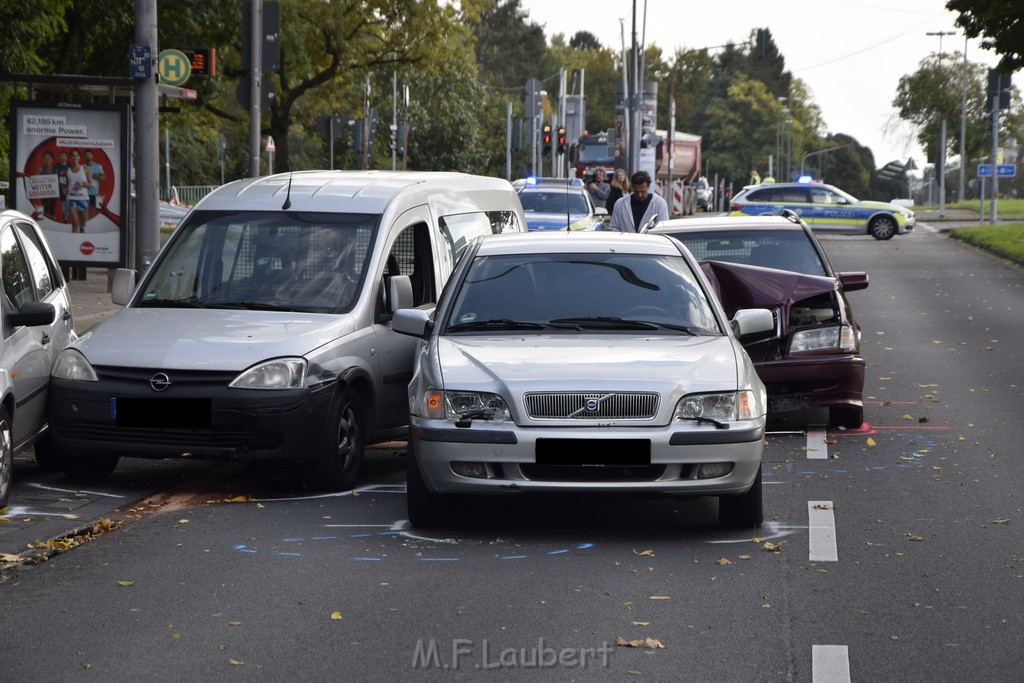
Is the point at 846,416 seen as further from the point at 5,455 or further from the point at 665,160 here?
the point at 665,160

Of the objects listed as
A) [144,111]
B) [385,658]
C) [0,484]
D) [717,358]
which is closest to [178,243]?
[0,484]

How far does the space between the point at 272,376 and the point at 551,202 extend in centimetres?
2341

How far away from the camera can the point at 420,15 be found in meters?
37.8

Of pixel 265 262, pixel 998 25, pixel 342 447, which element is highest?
pixel 998 25

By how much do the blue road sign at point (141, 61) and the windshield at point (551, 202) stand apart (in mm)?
15228

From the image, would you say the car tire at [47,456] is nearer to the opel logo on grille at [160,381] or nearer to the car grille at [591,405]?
the opel logo on grille at [160,381]

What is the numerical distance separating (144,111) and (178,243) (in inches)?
275

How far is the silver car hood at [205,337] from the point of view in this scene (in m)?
8.59

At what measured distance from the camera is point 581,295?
8.58 m

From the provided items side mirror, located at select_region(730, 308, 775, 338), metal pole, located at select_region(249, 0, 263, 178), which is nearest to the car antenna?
side mirror, located at select_region(730, 308, 775, 338)

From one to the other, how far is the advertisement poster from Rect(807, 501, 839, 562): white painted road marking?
1166 cm

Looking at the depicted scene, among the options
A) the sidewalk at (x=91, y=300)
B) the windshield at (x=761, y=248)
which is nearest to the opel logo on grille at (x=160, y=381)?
the windshield at (x=761, y=248)
